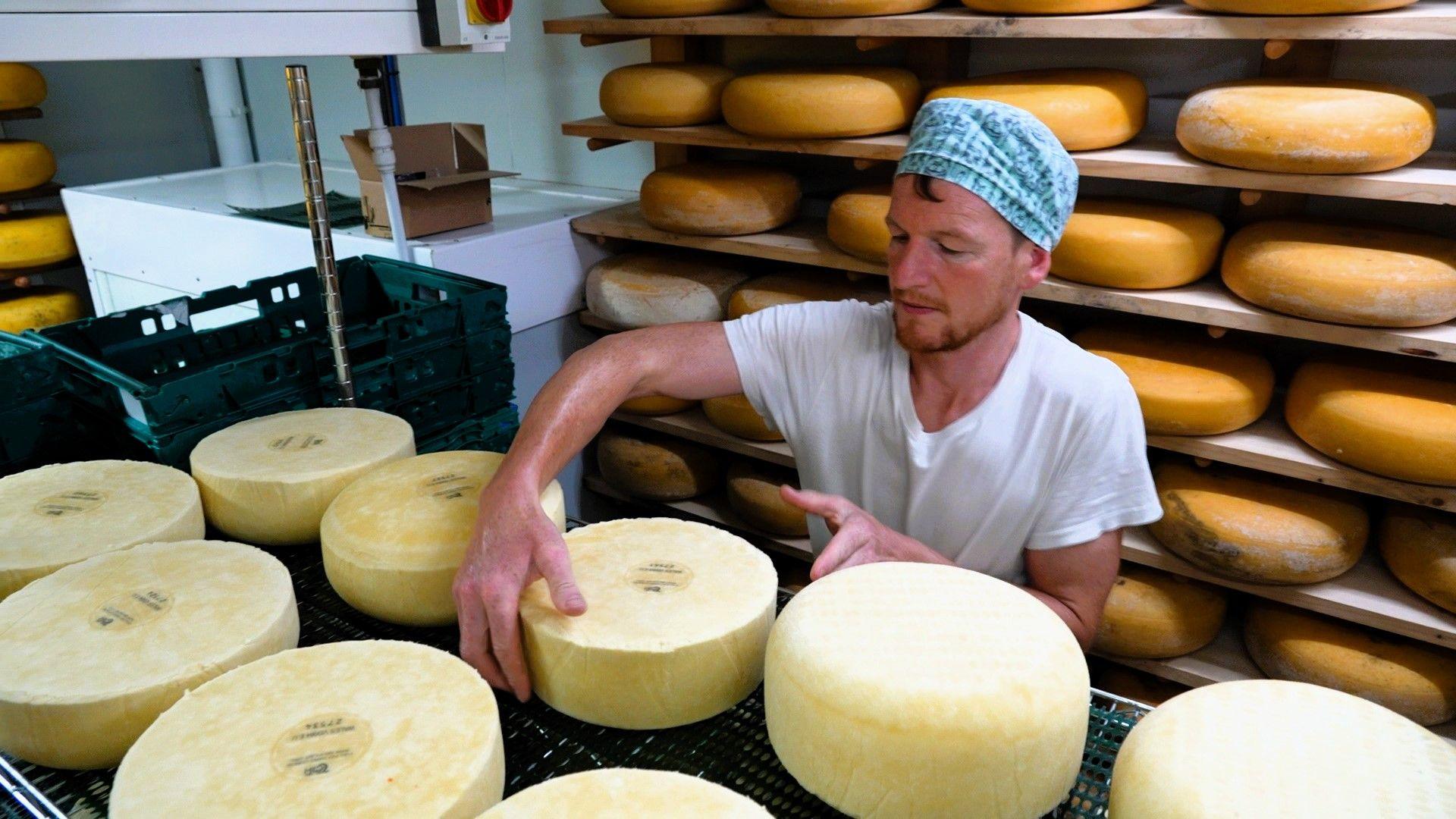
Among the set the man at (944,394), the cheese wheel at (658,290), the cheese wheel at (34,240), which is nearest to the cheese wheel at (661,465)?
the cheese wheel at (658,290)

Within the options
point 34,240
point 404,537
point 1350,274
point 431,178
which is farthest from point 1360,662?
point 34,240

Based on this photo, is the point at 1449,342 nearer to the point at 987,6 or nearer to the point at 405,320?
the point at 987,6

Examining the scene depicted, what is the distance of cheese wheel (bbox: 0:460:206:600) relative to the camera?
100 centimetres

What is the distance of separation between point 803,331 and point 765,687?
82 centimetres

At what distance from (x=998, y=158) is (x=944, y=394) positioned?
15.2 inches

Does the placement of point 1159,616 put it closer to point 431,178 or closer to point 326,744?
point 326,744

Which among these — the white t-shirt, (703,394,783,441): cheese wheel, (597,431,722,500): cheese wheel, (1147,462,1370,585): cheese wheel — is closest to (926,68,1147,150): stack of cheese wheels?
the white t-shirt

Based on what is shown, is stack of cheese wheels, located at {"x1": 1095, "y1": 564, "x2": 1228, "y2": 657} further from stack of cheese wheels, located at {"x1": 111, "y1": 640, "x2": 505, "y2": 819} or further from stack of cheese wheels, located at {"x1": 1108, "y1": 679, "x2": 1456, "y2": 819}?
stack of cheese wheels, located at {"x1": 111, "y1": 640, "x2": 505, "y2": 819}

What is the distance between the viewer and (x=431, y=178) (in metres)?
2.23

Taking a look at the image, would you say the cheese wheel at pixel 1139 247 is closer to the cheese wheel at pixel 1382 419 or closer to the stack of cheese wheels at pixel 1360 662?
the cheese wheel at pixel 1382 419

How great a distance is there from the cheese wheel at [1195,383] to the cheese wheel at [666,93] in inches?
43.9

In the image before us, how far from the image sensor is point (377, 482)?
1.09 meters

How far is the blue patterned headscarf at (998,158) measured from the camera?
114 cm

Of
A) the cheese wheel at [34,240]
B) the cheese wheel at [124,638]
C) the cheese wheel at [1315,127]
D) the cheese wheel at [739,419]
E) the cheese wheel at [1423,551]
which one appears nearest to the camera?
the cheese wheel at [124,638]
